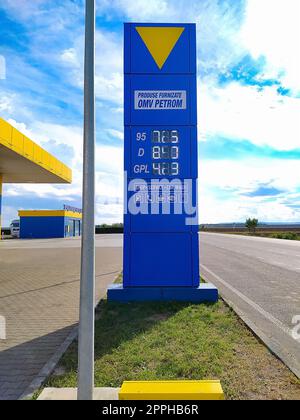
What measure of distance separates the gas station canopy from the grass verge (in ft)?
50.1

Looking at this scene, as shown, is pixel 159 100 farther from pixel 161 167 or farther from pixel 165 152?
pixel 161 167

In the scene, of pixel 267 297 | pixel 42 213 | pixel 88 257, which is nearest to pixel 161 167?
pixel 267 297

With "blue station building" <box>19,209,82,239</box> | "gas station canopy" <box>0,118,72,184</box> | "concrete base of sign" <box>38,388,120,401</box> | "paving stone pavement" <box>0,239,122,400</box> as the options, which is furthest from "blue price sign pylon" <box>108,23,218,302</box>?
"blue station building" <box>19,209,82,239</box>

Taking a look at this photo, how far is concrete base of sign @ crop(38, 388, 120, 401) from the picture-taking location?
345cm

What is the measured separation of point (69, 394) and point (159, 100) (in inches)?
250

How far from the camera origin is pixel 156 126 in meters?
8.01

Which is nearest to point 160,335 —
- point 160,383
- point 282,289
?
point 160,383

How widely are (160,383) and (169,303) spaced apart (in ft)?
13.2

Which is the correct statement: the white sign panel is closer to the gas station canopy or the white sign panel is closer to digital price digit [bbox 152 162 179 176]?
digital price digit [bbox 152 162 179 176]

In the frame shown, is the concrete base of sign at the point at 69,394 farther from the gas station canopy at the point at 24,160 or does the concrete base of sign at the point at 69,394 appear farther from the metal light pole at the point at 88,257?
the gas station canopy at the point at 24,160

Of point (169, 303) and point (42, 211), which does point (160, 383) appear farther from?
point (42, 211)

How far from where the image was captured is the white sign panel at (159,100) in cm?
802

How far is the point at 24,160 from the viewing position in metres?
23.0

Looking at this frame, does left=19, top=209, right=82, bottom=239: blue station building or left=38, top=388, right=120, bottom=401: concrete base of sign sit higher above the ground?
left=19, top=209, right=82, bottom=239: blue station building
